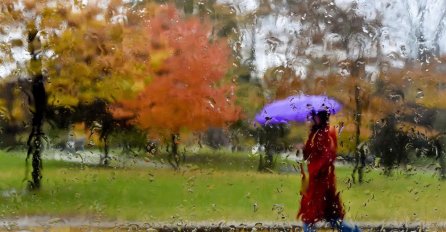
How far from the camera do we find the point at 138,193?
A: 4.20 metres

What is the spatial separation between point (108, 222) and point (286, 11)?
198 cm

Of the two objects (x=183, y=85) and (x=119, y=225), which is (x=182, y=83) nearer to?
(x=183, y=85)

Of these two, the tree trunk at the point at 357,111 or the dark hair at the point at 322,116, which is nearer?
the dark hair at the point at 322,116

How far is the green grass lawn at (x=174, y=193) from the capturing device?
4160 millimetres

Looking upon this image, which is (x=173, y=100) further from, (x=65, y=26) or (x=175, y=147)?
(x=65, y=26)

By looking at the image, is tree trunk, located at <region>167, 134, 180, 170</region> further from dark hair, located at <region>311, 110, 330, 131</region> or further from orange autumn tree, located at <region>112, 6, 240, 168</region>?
dark hair, located at <region>311, 110, 330, 131</region>

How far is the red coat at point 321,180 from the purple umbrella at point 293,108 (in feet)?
0.87

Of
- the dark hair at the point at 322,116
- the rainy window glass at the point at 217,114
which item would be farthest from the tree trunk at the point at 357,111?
the dark hair at the point at 322,116

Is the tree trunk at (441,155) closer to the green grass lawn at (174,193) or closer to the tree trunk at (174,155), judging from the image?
the green grass lawn at (174,193)

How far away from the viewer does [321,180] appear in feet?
13.3

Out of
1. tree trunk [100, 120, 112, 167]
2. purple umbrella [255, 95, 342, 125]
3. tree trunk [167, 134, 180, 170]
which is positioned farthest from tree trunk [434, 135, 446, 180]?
tree trunk [100, 120, 112, 167]

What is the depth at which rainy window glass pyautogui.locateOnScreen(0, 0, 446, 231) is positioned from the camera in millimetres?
4203

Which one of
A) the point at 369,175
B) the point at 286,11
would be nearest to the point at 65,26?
the point at 286,11

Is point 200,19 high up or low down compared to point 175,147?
up
